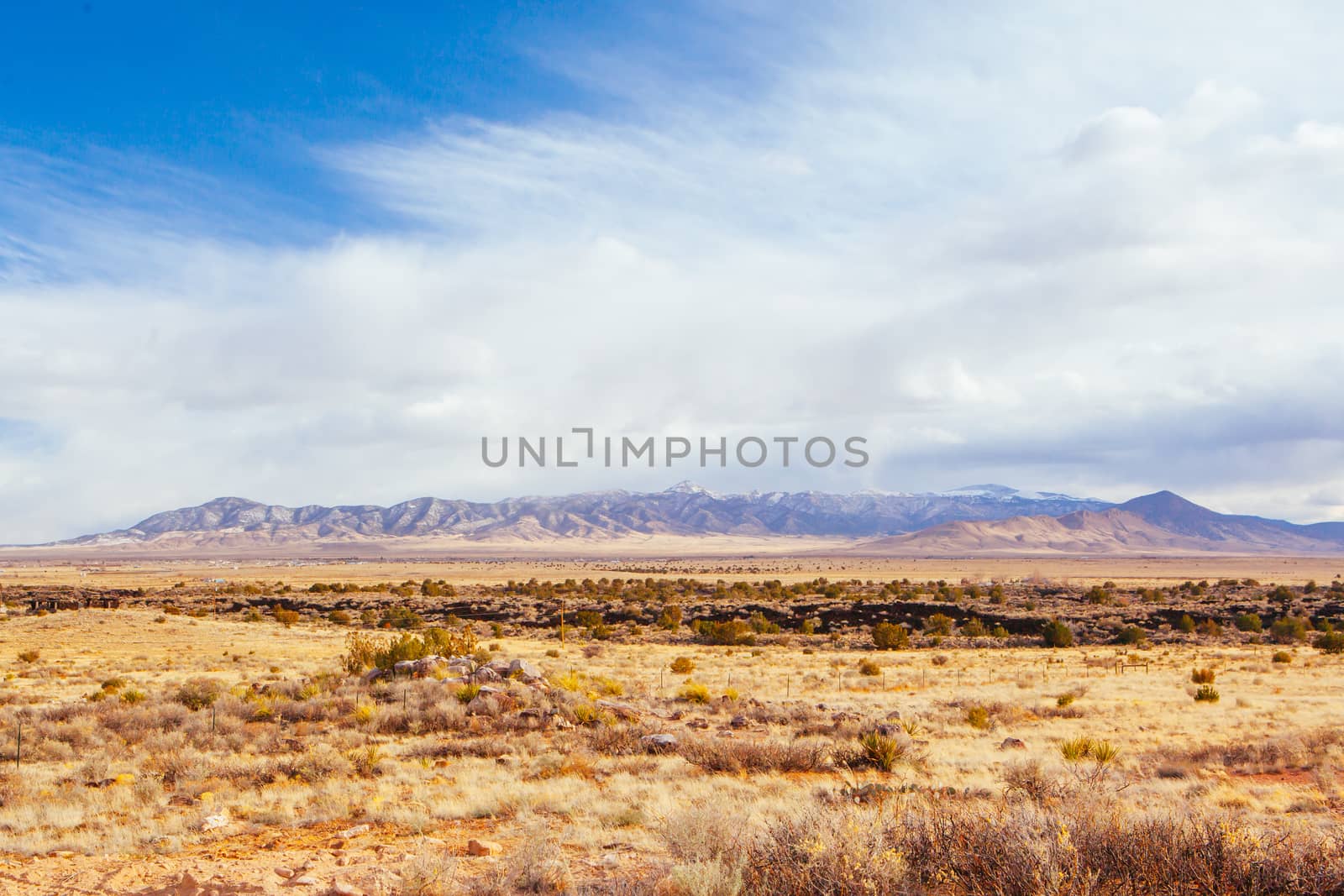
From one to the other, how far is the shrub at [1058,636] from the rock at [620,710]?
97.9ft

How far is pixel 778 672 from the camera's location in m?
28.0

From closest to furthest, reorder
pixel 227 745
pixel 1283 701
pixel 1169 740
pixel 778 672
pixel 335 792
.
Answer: pixel 335 792
pixel 227 745
pixel 1169 740
pixel 1283 701
pixel 778 672

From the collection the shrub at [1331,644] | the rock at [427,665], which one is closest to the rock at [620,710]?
the rock at [427,665]

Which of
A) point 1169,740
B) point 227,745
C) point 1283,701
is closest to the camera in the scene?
point 227,745

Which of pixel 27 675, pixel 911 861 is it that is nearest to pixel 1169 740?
pixel 911 861

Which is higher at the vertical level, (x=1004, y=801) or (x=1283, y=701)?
(x=1004, y=801)

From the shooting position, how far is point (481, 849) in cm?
848

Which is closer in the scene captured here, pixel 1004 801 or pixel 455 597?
pixel 1004 801

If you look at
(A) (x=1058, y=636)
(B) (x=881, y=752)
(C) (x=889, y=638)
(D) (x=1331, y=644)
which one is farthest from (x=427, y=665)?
(D) (x=1331, y=644)

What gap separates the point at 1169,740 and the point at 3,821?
61.6ft

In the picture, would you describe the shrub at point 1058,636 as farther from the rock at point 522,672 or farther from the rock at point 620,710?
the rock at point 620,710

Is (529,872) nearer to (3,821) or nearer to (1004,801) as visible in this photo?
(1004,801)

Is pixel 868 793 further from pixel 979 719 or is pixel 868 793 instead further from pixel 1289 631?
pixel 1289 631

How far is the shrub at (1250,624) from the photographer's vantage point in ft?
145
